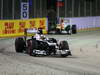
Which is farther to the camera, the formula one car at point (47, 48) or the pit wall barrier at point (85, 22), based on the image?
the pit wall barrier at point (85, 22)

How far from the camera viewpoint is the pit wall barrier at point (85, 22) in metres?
38.7

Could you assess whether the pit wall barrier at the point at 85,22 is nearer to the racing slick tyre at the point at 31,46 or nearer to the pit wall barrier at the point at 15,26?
the pit wall barrier at the point at 15,26

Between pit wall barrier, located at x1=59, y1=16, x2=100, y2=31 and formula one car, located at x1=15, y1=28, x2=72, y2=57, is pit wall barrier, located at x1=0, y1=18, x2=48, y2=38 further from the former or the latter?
formula one car, located at x1=15, y1=28, x2=72, y2=57

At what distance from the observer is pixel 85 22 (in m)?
40.8

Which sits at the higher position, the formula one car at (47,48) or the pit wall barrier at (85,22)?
the pit wall barrier at (85,22)

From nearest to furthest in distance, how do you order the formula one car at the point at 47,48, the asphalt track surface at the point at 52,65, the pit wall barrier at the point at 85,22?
the asphalt track surface at the point at 52,65, the formula one car at the point at 47,48, the pit wall barrier at the point at 85,22

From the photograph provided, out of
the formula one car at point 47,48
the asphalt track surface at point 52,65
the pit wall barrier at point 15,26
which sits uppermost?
the pit wall barrier at point 15,26

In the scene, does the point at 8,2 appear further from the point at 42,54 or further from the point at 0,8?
the point at 42,54

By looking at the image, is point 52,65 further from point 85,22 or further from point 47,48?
point 85,22

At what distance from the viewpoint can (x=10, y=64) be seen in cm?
1423

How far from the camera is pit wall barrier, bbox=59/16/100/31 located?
38719mm

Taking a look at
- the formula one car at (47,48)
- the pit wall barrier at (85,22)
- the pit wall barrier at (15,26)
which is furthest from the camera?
the pit wall barrier at (85,22)

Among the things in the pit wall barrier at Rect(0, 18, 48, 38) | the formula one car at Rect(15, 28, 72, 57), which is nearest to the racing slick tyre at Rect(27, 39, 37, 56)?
the formula one car at Rect(15, 28, 72, 57)

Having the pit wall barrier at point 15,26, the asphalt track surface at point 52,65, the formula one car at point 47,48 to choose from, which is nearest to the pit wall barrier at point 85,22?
the pit wall barrier at point 15,26
